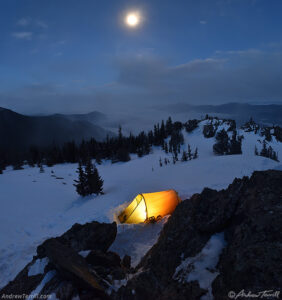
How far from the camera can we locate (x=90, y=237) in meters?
7.64

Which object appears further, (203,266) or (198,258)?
(198,258)

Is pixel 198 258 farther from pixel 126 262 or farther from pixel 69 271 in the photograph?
pixel 69 271

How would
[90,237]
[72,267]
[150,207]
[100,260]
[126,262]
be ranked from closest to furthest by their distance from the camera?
[72,267], [100,260], [126,262], [90,237], [150,207]

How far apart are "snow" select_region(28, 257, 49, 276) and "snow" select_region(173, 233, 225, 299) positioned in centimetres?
455

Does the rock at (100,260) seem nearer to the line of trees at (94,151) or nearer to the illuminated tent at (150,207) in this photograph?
the illuminated tent at (150,207)

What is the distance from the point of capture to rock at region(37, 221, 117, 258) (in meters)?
7.44

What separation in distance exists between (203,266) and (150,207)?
21.3 feet

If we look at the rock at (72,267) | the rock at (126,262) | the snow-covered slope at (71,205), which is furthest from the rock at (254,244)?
the snow-covered slope at (71,205)

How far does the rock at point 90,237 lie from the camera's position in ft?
24.4

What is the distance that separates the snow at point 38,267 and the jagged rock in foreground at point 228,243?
3.06m

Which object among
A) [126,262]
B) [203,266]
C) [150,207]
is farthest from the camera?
[150,207]

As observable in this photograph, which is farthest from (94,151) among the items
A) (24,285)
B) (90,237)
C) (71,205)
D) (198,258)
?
(198,258)

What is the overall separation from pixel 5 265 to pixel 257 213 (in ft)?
37.2

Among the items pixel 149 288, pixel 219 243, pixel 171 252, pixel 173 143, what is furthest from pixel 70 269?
pixel 173 143
